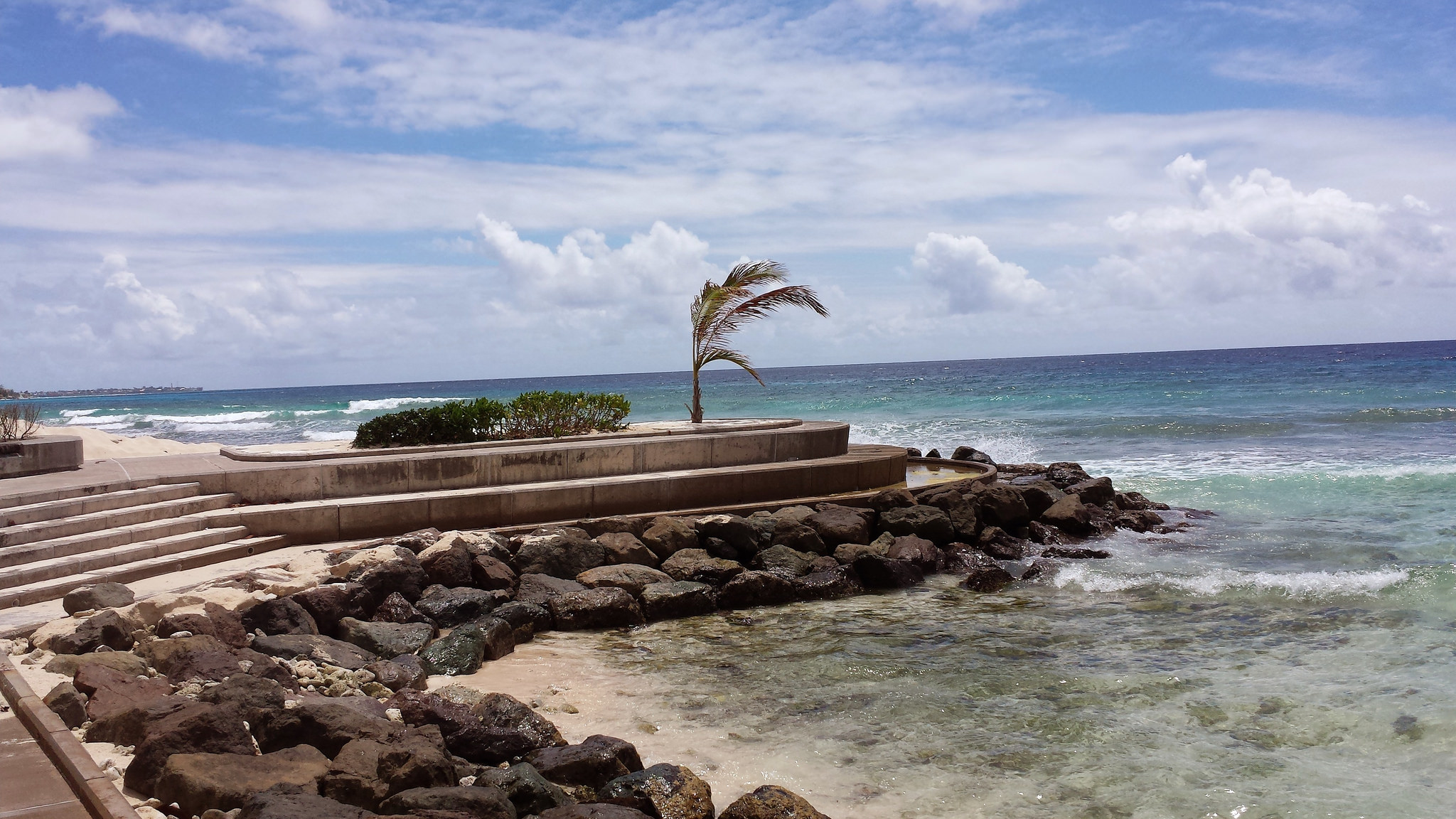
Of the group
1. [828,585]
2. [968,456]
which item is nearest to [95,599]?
[828,585]

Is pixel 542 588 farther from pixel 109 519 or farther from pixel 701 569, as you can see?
pixel 109 519

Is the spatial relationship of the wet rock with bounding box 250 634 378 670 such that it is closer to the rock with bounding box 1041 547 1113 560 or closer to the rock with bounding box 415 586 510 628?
the rock with bounding box 415 586 510 628

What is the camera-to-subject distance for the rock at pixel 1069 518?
13977 millimetres

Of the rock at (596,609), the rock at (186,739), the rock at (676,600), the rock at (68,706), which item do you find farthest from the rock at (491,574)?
the rock at (68,706)

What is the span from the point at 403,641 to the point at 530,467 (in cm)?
375

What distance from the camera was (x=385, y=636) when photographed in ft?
26.6

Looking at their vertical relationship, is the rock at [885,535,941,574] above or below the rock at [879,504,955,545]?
below

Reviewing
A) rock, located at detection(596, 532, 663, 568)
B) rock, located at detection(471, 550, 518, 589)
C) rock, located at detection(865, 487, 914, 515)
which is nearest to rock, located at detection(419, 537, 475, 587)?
rock, located at detection(471, 550, 518, 589)

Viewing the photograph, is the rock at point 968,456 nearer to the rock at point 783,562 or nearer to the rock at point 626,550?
the rock at point 783,562

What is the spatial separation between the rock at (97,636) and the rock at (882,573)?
7.23 m

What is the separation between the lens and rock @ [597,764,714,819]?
5215mm

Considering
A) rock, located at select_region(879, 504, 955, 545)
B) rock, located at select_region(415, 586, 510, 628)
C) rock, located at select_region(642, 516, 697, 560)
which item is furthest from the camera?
rock, located at select_region(879, 504, 955, 545)

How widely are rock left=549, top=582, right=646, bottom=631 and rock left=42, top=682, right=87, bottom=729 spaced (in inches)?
171

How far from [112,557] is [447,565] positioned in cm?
289
